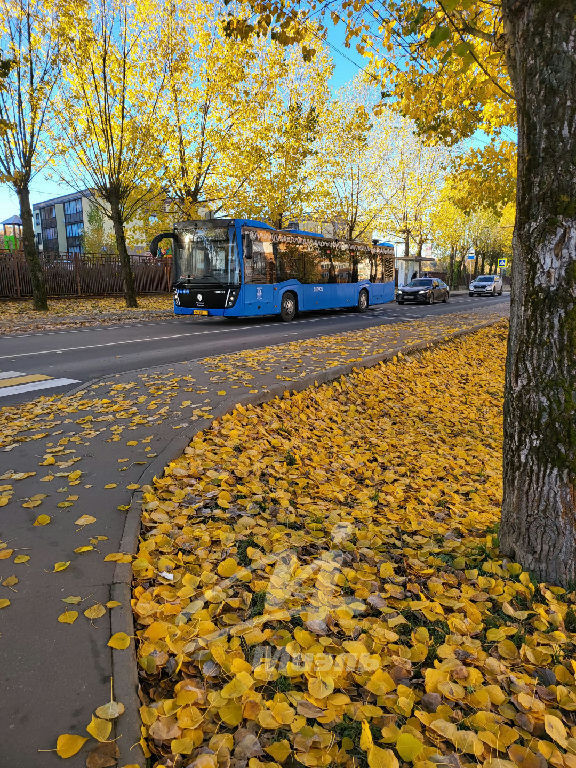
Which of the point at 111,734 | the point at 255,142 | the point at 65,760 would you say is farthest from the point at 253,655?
the point at 255,142

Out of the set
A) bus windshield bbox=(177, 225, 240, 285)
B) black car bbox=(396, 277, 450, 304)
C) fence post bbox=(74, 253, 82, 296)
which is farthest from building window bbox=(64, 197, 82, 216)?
bus windshield bbox=(177, 225, 240, 285)

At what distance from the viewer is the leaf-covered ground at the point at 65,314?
50.6 ft

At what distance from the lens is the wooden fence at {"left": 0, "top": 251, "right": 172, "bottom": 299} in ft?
72.7

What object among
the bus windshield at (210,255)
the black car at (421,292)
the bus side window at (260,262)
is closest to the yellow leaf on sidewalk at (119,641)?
the bus windshield at (210,255)

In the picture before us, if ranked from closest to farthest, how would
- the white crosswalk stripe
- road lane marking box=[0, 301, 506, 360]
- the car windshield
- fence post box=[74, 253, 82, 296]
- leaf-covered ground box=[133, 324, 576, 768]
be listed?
leaf-covered ground box=[133, 324, 576, 768], the white crosswalk stripe, road lane marking box=[0, 301, 506, 360], fence post box=[74, 253, 82, 296], the car windshield

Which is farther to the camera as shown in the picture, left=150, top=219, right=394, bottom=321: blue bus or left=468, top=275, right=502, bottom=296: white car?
left=468, top=275, right=502, bottom=296: white car

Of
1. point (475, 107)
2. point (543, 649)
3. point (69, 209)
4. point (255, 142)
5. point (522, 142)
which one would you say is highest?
point (69, 209)

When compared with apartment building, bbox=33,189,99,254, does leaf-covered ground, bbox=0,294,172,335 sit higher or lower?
lower

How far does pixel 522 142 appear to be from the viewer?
2.94 meters

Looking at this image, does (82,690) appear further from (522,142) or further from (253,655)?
(522,142)

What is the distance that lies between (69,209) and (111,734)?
9064 cm

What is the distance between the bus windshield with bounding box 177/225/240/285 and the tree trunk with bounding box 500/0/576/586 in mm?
12698

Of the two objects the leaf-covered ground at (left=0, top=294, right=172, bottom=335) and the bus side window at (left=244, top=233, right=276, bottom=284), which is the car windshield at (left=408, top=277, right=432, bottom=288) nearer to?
A: the bus side window at (left=244, top=233, right=276, bottom=284)

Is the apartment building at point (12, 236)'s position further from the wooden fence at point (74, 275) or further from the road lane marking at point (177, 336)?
the road lane marking at point (177, 336)
